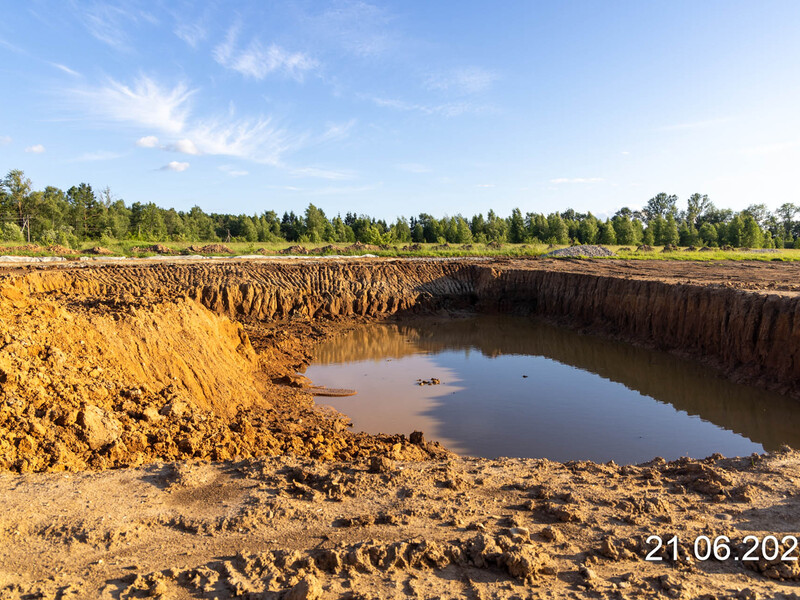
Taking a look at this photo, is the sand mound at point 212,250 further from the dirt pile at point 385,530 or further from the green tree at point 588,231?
the green tree at point 588,231

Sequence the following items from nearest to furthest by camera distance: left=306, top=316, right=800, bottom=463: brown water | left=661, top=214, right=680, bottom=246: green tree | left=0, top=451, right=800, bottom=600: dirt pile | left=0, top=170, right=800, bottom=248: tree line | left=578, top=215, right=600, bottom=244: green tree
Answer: left=0, top=451, right=800, bottom=600: dirt pile < left=306, top=316, right=800, bottom=463: brown water < left=0, top=170, right=800, bottom=248: tree line < left=578, top=215, right=600, bottom=244: green tree < left=661, top=214, right=680, bottom=246: green tree

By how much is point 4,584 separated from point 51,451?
7.83ft

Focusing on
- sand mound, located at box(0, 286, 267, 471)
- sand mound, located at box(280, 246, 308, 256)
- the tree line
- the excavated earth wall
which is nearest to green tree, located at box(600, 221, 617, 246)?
the tree line

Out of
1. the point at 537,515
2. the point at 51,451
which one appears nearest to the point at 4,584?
the point at 51,451

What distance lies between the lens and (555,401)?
10906mm

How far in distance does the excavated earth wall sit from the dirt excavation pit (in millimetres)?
133

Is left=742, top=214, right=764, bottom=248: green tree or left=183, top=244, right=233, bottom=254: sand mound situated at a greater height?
left=742, top=214, right=764, bottom=248: green tree

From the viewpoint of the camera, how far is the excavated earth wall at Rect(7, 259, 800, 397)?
12.2 metres

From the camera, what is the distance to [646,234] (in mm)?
57531

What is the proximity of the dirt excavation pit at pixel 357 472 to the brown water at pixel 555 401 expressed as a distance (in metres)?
0.09

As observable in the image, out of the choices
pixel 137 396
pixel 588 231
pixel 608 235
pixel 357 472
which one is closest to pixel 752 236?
pixel 608 235

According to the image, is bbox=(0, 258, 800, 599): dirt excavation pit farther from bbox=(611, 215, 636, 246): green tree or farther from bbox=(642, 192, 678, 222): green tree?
bbox=(642, 192, 678, 222): green tree

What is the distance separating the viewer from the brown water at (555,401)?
8711 millimetres

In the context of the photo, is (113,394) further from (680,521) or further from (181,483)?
(680,521)
